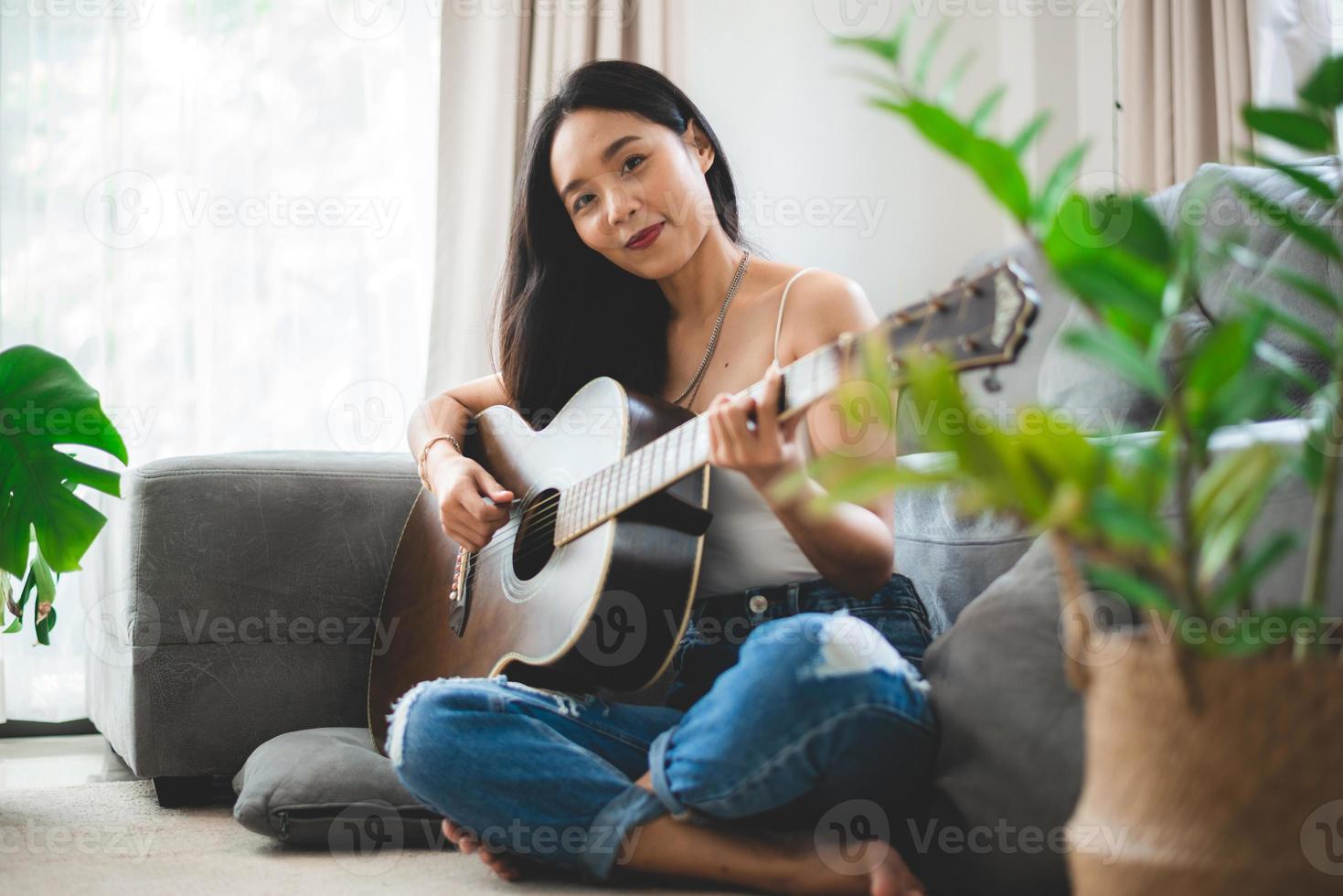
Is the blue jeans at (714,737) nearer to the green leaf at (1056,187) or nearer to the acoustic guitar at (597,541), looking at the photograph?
the acoustic guitar at (597,541)

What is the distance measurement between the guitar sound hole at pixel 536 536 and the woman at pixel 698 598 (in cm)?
6

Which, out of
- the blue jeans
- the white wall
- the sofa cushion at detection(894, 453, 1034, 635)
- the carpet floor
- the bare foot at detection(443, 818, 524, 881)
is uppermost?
the white wall

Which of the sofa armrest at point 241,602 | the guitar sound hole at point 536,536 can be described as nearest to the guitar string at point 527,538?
the guitar sound hole at point 536,536

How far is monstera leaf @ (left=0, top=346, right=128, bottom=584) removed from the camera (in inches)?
58.2

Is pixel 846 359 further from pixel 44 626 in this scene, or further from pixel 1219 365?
pixel 44 626

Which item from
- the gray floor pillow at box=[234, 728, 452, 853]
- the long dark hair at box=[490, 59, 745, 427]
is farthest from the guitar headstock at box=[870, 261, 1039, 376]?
the gray floor pillow at box=[234, 728, 452, 853]

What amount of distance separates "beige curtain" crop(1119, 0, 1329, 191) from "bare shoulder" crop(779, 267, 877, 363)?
2.73 feet

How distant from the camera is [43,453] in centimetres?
149

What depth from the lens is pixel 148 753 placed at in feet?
4.96

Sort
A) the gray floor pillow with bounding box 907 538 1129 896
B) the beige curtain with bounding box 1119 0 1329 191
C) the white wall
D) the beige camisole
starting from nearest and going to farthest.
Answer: the gray floor pillow with bounding box 907 538 1129 896 < the beige camisole < the beige curtain with bounding box 1119 0 1329 191 < the white wall

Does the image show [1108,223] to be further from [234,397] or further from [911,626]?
→ [234,397]

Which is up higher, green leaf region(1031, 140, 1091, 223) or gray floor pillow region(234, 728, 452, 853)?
green leaf region(1031, 140, 1091, 223)

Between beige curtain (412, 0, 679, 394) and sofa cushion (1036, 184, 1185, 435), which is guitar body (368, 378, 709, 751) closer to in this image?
sofa cushion (1036, 184, 1185, 435)

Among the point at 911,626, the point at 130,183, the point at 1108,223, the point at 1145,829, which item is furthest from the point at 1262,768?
the point at 130,183
